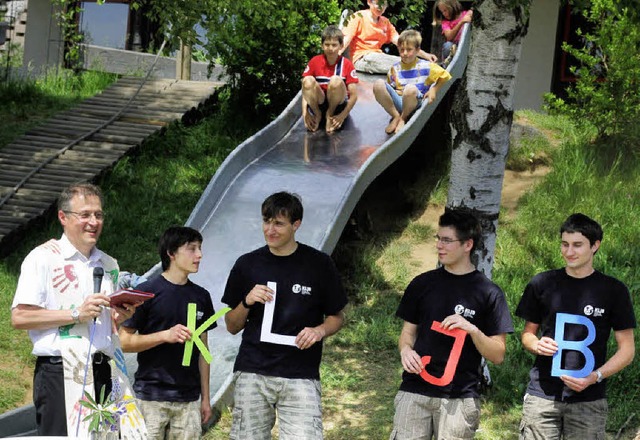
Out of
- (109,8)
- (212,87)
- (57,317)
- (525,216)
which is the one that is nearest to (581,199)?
(525,216)

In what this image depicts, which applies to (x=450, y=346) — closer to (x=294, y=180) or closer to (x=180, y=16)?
(x=180, y=16)

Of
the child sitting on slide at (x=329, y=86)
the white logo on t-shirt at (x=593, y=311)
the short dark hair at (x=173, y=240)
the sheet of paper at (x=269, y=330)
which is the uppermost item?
the child sitting on slide at (x=329, y=86)

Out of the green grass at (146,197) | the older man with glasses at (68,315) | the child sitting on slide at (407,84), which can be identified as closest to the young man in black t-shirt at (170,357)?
the older man with glasses at (68,315)

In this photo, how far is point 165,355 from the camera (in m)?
5.87

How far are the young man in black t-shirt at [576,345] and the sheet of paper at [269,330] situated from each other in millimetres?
1256

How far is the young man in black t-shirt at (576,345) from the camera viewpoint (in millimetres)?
5715

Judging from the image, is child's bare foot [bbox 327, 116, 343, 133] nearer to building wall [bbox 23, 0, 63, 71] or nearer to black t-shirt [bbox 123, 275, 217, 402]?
black t-shirt [bbox 123, 275, 217, 402]

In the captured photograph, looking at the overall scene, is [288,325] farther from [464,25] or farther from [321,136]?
[464,25]

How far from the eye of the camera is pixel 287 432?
5859 mm

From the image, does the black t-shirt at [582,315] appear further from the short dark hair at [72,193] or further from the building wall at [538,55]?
the building wall at [538,55]

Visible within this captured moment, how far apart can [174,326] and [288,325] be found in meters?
0.60

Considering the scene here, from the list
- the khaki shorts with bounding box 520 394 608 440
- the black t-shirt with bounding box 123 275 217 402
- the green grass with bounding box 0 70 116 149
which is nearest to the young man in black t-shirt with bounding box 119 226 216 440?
the black t-shirt with bounding box 123 275 217 402

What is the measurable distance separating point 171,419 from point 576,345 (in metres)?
2.17

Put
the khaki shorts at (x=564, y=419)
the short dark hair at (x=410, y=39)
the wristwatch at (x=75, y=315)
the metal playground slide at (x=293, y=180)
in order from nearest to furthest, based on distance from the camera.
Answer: the wristwatch at (x=75, y=315) → the khaki shorts at (x=564, y=419) → the metal playground slide at (x=293, y=180) → the short dark hair at (x=410, y=39)
